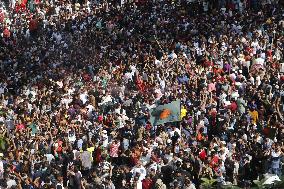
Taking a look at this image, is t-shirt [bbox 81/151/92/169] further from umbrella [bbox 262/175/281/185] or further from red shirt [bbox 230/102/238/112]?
umbrella [bbox 262/175/281/185]

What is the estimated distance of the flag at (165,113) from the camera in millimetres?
17266

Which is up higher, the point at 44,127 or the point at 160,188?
the point at 44,127

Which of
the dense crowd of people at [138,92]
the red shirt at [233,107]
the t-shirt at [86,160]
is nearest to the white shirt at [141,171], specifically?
the dense crowd of people at [138,92]

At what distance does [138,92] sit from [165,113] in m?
3.34

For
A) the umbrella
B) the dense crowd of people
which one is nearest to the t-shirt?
the dense crowd of people

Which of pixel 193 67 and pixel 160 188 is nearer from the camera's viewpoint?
pixel 160 188

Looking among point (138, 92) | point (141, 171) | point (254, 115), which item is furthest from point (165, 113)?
point (138, 92)

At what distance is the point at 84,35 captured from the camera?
2677 centimetres

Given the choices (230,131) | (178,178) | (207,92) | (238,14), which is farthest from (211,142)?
(238,14)

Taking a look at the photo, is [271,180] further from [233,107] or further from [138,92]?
[138,92]

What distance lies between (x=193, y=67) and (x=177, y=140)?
530 cm

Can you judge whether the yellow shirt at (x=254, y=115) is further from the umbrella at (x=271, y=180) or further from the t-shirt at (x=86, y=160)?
the umbrella at (x=271, y=180)

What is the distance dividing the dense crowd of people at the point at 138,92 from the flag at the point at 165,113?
187 millimetres

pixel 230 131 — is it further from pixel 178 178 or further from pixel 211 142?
pixel 178 178
